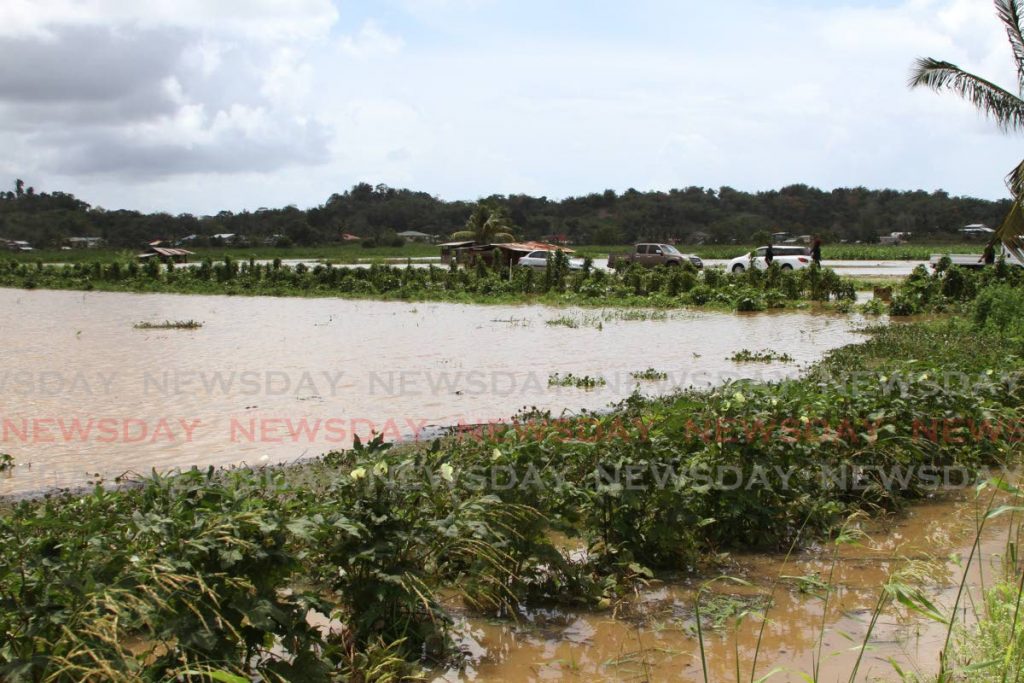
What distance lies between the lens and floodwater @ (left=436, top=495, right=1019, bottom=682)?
405 cm

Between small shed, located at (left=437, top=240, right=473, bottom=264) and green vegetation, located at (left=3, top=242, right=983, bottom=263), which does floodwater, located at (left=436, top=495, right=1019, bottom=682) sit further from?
small shed, located at (left=437, top=240, right=473, bottom=264)

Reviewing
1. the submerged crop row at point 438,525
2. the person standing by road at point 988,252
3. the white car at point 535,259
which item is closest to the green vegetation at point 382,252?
the white car at point 535,259

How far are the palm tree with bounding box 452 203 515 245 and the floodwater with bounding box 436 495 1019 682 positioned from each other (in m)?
53.7

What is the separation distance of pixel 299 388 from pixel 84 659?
890 centimetres

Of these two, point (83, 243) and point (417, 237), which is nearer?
point (83, 243)

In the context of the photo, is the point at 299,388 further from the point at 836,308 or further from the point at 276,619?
the point at 836,308

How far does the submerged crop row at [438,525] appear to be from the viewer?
3207 mm

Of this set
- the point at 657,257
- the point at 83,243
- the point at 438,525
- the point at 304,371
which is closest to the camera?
the point at 438,525

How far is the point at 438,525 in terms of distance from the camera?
3.92 metres

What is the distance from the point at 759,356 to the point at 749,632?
35.8ft

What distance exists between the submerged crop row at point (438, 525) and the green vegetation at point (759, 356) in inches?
263

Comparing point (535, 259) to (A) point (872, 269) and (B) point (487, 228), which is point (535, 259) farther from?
(A) point (872, 269)

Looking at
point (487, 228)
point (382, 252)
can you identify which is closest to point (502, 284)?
point (487, 228)

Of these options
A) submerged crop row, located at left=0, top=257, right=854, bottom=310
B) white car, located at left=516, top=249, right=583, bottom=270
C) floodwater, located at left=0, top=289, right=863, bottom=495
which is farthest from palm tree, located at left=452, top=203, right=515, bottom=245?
floodwater, located at left=0, top=289, right=863, bottom=495
